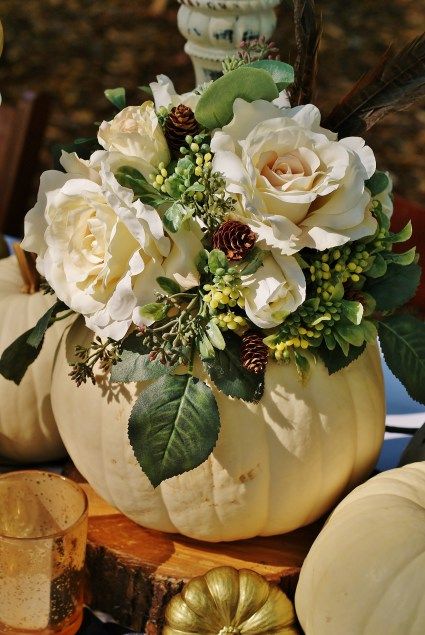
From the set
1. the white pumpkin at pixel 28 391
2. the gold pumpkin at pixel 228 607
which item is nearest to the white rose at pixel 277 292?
the gold pumpkin at pixel 228 607

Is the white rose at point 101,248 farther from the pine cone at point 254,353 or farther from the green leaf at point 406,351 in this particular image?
the green leaf at point 406,351

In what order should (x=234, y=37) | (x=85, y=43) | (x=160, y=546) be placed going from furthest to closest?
(x=85, y=43), (x=234, y=37), (x=160, y=546)

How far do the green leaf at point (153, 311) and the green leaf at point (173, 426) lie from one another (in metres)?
0.06

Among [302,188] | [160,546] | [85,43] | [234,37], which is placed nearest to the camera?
[302,188]

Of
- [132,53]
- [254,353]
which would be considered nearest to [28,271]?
[254,353]

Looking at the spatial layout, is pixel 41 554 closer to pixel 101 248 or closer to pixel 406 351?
pixel 101 248

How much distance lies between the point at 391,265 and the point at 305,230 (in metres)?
0.12

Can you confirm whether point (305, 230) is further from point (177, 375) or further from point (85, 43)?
point (85, 43)

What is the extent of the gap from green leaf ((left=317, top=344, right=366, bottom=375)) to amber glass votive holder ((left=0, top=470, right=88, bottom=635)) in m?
0.25

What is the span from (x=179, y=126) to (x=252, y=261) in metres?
0.14

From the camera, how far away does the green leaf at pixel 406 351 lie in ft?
2.96

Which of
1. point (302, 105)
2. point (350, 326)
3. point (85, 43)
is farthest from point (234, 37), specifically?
point (85, 43)

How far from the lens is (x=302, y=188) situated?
80 cm

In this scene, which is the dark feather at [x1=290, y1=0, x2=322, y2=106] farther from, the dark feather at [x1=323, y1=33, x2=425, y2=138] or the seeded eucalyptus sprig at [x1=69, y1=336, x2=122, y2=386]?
the seeded eucalyptus sprig at [x1=69, y1=336, x2=122, y2=386]
